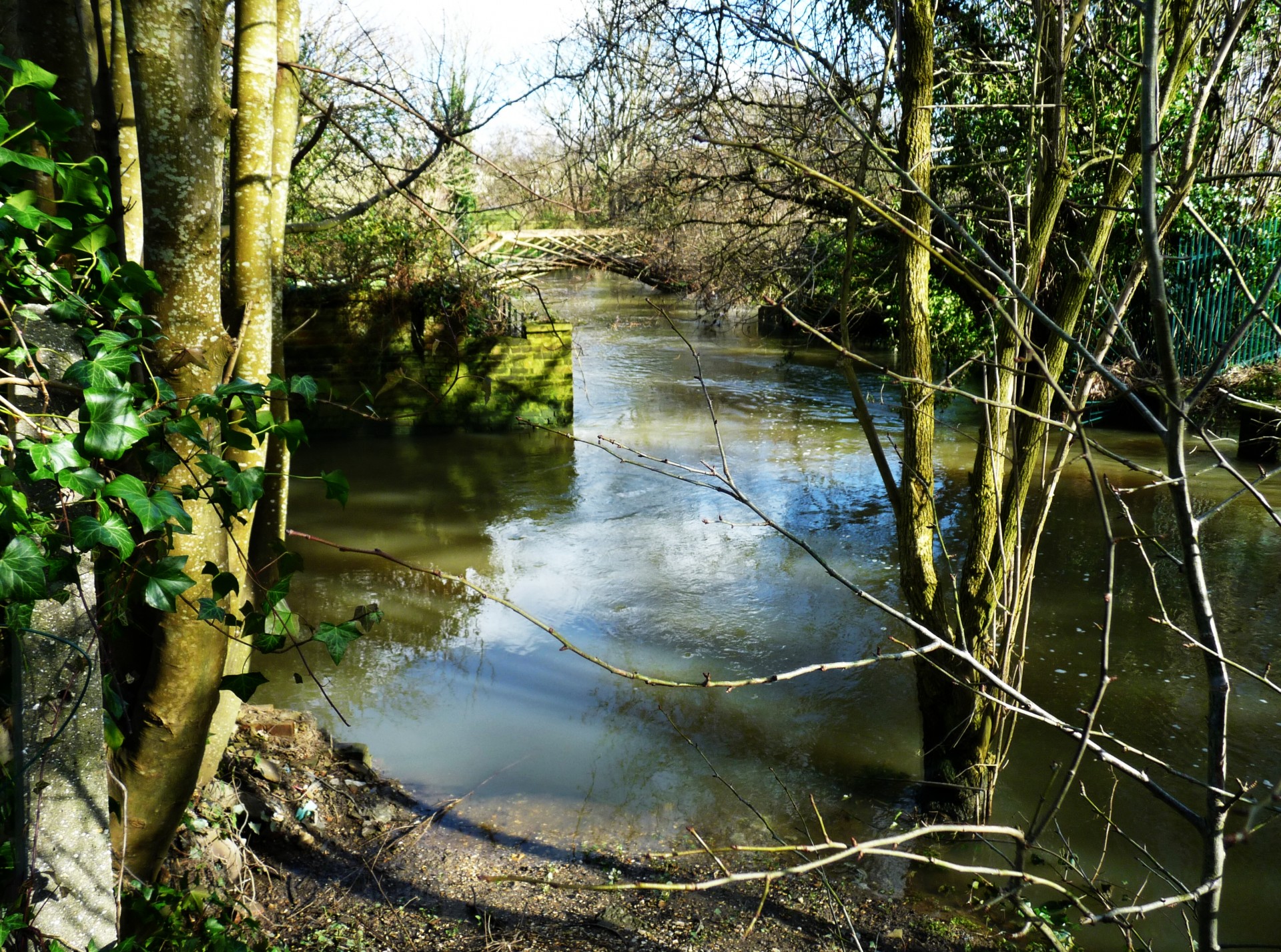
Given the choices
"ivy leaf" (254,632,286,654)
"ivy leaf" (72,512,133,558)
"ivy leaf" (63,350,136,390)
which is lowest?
"ivy leaf" (254,632,286,654)

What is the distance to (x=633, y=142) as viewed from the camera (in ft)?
23.6

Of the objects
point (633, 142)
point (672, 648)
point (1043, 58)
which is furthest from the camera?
point (633, 142)

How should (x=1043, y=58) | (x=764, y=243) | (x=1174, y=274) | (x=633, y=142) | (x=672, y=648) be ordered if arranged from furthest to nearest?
(x=1174, y=274), (x=764, y=243), (x=633, y=142), (x=672, y=648), (x=1043, y=58)

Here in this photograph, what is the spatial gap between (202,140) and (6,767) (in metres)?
1.64

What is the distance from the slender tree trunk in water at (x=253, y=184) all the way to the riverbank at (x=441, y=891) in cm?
37

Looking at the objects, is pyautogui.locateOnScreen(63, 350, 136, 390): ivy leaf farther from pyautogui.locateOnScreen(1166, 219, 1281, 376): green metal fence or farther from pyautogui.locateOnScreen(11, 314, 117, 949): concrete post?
pyautogui.locateOnScreen(1166, 219, 1281, 376): green metal fence

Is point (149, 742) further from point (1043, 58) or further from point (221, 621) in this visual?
point (1043, 58)

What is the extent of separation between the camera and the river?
4207 mm

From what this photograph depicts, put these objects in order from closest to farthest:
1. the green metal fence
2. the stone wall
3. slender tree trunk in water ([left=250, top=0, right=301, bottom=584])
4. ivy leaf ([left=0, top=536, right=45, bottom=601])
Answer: ivy leaf ([left=0, top=536, right=45, bottom=601]) → slender tree trunk in water ([left=250, top=0, right=301, bottom=584]) → the green metal fence → the stone wall

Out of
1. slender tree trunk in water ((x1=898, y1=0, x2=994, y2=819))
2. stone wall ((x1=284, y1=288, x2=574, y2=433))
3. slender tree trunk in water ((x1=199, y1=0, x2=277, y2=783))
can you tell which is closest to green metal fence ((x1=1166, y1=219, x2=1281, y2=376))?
stone wall ((x1=284, y1=288, x2=574, y2=433))

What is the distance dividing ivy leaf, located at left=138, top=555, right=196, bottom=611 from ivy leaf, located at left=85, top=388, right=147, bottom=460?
0.26 m

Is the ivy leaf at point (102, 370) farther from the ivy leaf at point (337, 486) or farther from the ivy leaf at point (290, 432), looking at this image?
the ivy leaf at point (337, 486)

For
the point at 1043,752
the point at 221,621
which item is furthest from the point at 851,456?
the point at 221,621

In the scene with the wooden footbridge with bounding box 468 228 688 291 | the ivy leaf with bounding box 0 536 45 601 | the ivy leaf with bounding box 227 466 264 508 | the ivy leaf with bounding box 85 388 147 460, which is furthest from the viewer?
the wooden footbridge with bounding box 468 228 688 291
